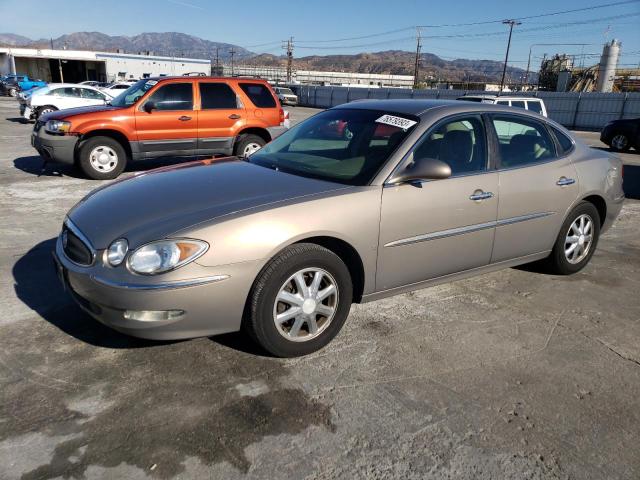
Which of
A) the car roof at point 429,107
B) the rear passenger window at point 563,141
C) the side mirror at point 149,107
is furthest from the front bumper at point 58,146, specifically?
the rear passenger window at point 563,141

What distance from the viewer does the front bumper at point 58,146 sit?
8477 mm

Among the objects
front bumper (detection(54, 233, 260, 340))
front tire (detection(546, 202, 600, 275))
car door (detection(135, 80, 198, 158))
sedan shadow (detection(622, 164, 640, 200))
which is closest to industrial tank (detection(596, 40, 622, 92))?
sedan shadow (detection(622, 164, 640, 200))

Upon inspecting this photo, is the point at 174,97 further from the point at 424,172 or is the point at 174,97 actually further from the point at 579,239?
the point at 579,239

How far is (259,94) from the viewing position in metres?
9.88

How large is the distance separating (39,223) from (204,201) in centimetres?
382

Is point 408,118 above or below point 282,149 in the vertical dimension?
above

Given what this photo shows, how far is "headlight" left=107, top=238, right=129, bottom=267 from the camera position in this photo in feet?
9.37

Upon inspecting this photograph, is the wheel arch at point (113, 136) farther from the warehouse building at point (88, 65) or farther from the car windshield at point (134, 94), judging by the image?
the warehouse building at point (88, 65)

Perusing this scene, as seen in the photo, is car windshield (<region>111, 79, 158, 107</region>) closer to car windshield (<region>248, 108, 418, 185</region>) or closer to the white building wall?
car windshield (<region>248, 108, 418, 185</region>)

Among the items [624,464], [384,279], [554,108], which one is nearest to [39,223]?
[384,279]

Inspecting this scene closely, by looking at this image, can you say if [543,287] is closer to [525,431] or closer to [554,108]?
[525,431]

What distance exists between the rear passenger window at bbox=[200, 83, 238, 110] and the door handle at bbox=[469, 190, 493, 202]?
6.62 metres

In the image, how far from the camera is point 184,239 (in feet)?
9.27

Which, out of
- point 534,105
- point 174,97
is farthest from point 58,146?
point 534,105
